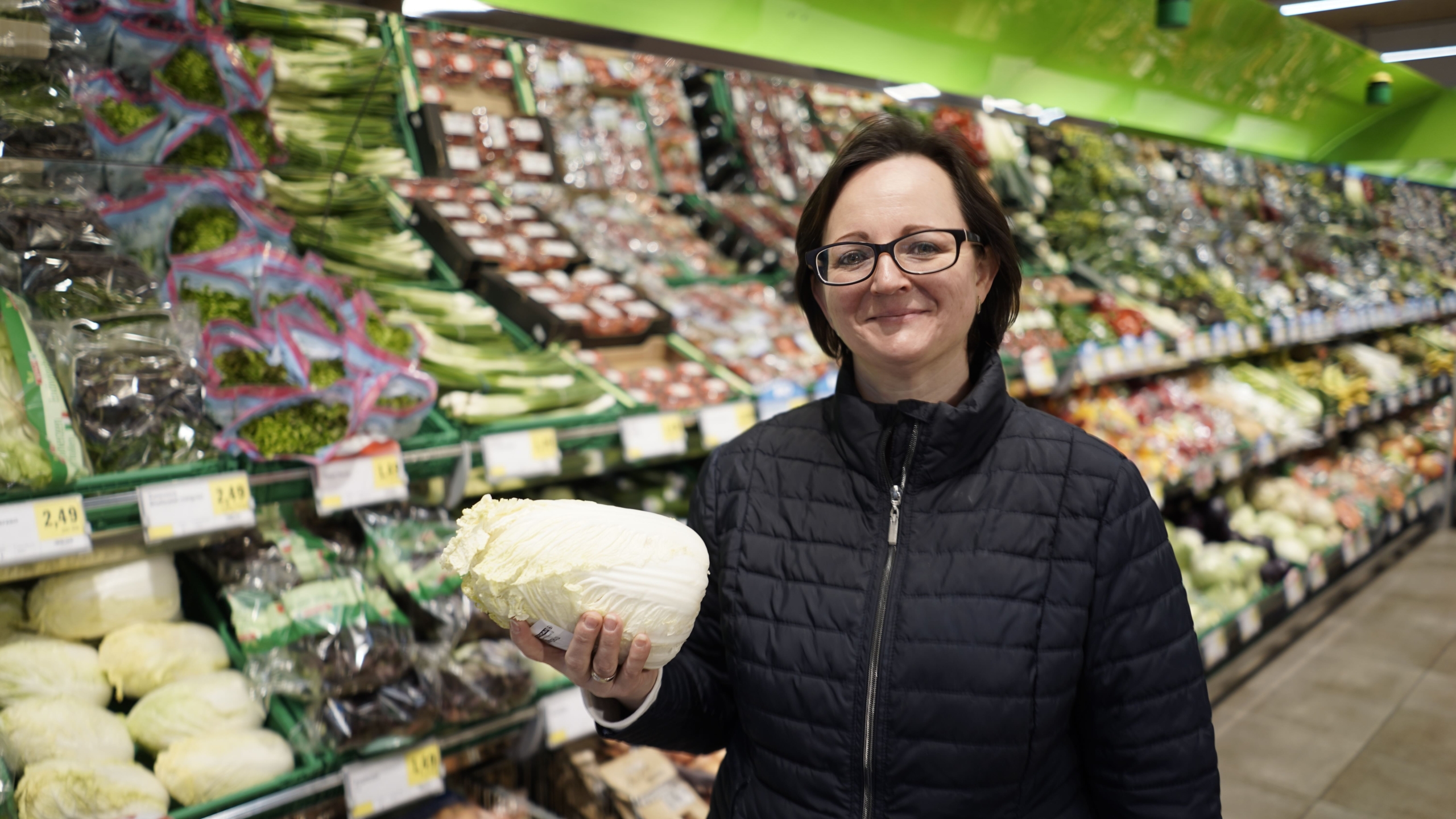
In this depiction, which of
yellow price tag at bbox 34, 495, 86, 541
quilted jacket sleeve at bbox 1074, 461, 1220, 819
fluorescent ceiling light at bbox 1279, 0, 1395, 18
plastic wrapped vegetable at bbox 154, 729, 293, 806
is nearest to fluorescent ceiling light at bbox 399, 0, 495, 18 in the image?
yellow price tag at bbox 34, 495, 86, 541

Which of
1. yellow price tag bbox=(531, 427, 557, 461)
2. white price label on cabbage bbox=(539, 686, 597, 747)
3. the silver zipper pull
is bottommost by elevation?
white price label on cabbage bbox=(539, 686, 597, 747)

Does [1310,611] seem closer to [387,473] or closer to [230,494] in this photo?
[387,473]

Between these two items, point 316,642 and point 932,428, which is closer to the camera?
point 932,428

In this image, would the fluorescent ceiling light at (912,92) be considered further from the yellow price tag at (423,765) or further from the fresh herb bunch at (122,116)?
the yellow price tag at (423,765)

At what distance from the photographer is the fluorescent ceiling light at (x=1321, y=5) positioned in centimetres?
770

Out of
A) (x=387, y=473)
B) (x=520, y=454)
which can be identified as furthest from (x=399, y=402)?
(x=520, y=454)

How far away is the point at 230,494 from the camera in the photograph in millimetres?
1682

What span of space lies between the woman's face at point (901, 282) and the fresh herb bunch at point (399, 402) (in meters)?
1.00

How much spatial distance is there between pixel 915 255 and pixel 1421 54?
39.9 ft

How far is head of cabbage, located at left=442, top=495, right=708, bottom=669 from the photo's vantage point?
1143 millimetres

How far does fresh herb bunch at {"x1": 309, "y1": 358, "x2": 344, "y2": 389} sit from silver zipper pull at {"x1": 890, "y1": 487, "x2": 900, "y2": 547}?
3.82 feet

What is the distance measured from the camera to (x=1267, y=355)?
18.5 ft

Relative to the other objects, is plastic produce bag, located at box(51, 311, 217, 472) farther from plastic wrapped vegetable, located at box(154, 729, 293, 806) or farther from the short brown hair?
the short brown hair

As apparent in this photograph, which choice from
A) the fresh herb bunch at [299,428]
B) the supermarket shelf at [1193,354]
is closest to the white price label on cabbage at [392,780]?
the fresh herb bunch at [299,428]
